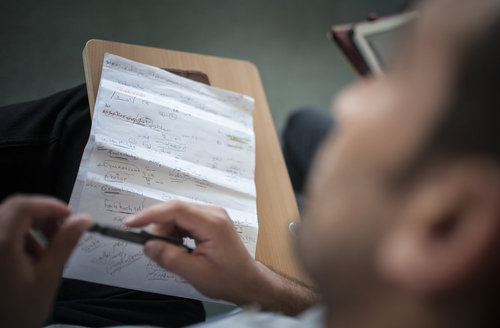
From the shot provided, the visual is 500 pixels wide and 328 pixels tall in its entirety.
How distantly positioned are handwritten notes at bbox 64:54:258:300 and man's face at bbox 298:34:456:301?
0.36 metres

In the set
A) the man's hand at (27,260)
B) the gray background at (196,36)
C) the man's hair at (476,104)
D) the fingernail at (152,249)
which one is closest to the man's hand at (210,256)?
the fingernail at (152,249)

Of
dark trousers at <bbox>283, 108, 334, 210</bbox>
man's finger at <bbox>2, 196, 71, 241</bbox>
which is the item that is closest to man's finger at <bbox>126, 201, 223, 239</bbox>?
man's finger at <bbox>2, 196, 71, 241</bbox>

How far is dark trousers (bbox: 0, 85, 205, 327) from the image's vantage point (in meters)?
0.63

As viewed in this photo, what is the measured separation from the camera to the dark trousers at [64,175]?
63 centimetres

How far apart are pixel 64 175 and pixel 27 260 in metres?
0.39

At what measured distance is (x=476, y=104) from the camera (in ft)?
0.88

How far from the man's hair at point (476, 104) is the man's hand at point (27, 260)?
0.43 metres

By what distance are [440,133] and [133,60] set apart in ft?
2.19

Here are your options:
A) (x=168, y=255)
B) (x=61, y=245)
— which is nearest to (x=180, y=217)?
(x=168, y=255)

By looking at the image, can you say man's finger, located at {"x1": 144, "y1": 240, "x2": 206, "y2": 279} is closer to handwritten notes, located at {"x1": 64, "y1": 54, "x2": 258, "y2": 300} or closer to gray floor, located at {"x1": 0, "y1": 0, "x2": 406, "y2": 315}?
handwritten notes, located at {"x1": 64, "y1": 54, "x2": 258, "y2": 300}

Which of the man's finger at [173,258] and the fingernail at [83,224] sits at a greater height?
the fingernail at [83,224]

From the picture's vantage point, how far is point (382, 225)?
305mm

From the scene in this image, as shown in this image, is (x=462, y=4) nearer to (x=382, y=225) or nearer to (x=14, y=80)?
(x=382, y=225)

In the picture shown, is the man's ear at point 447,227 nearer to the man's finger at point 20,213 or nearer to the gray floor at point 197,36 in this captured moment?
the man's finger at point 20,213
